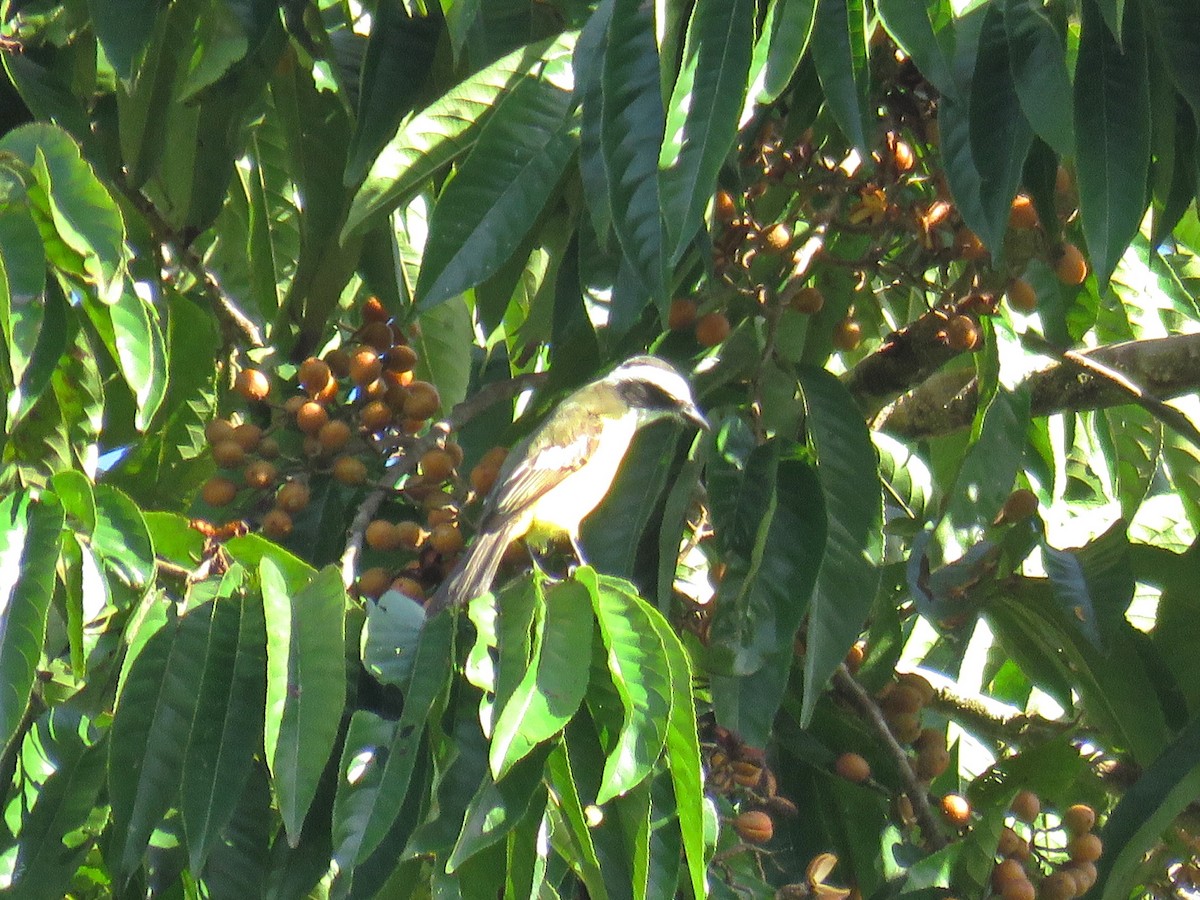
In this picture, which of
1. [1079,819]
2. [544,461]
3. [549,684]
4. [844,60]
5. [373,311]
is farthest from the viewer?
[544,461]

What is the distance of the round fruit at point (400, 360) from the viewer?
3.10 metres

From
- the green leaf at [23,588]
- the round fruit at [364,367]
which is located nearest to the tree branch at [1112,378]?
the round fruit at [364,367]

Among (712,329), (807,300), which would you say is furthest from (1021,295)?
(712,329)

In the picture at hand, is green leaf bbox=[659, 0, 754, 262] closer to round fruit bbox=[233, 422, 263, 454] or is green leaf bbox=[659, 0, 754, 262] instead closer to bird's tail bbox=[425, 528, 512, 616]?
bird's tail bbox=[425, 528, 512, 616]

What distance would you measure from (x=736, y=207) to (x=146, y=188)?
1.60 m

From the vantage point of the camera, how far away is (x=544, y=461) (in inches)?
137

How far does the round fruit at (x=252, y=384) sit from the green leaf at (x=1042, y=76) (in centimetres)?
150

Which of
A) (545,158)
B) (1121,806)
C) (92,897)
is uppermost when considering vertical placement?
(545,158)

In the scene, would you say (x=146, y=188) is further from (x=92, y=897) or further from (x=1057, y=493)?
(x=1057, y=493)

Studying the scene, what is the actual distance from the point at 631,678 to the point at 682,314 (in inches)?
46.2

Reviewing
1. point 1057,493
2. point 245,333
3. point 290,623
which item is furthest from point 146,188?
point 1057,493

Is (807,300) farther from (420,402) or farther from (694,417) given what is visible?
(420,402)

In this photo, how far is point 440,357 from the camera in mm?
3520

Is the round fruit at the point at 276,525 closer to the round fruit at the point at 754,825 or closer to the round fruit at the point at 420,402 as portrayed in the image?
the round fruit at the point at 420,402
